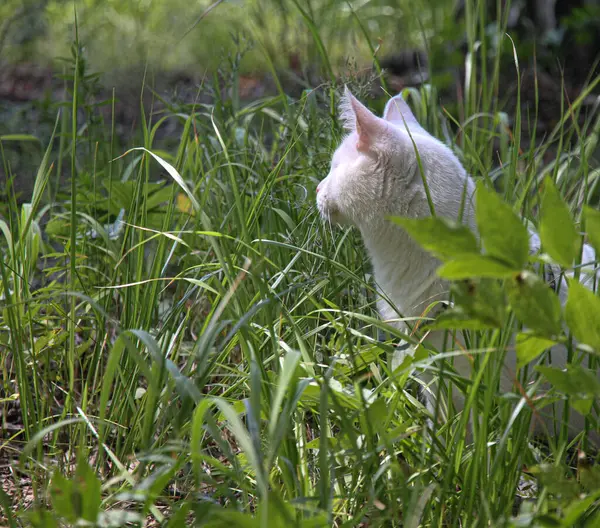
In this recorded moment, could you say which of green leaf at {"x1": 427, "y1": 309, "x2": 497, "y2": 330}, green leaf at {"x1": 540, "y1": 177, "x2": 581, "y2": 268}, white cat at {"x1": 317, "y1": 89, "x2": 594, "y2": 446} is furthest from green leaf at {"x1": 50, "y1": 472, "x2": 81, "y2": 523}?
white cat at {"x1": 317, "y1": 89, "x2": 594, "y2": 446}

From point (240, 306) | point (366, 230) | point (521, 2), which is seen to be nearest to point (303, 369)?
point (240, 306)

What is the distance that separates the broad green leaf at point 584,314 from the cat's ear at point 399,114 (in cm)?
102

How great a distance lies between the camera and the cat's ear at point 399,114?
1.67 m

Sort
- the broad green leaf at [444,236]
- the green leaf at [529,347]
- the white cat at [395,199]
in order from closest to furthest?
the broad green leaf at [444,236]
the green leaf at [529,347]
the white cat at [395,199]

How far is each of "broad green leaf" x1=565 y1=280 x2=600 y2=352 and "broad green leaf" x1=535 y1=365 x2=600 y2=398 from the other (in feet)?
0.11

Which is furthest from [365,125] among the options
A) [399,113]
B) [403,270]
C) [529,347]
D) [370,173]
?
Answer: [529,347]

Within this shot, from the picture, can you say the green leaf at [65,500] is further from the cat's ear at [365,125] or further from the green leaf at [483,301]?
the cat's ear at [365,125]

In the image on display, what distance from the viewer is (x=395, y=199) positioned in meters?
1.48

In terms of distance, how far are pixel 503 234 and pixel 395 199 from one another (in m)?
0.85

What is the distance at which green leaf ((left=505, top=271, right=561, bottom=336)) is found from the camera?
66cm

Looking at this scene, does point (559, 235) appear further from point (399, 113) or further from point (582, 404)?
point (399, 113)

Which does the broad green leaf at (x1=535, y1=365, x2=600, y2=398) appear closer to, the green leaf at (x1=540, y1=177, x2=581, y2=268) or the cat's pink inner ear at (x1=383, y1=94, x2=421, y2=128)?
the green leaf at (x1=540, y1=177, x2=581, y2=268)

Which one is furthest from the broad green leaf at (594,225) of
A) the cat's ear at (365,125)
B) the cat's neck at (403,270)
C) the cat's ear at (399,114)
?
the cat's ear at (399,114)

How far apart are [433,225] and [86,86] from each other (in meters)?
1.56
